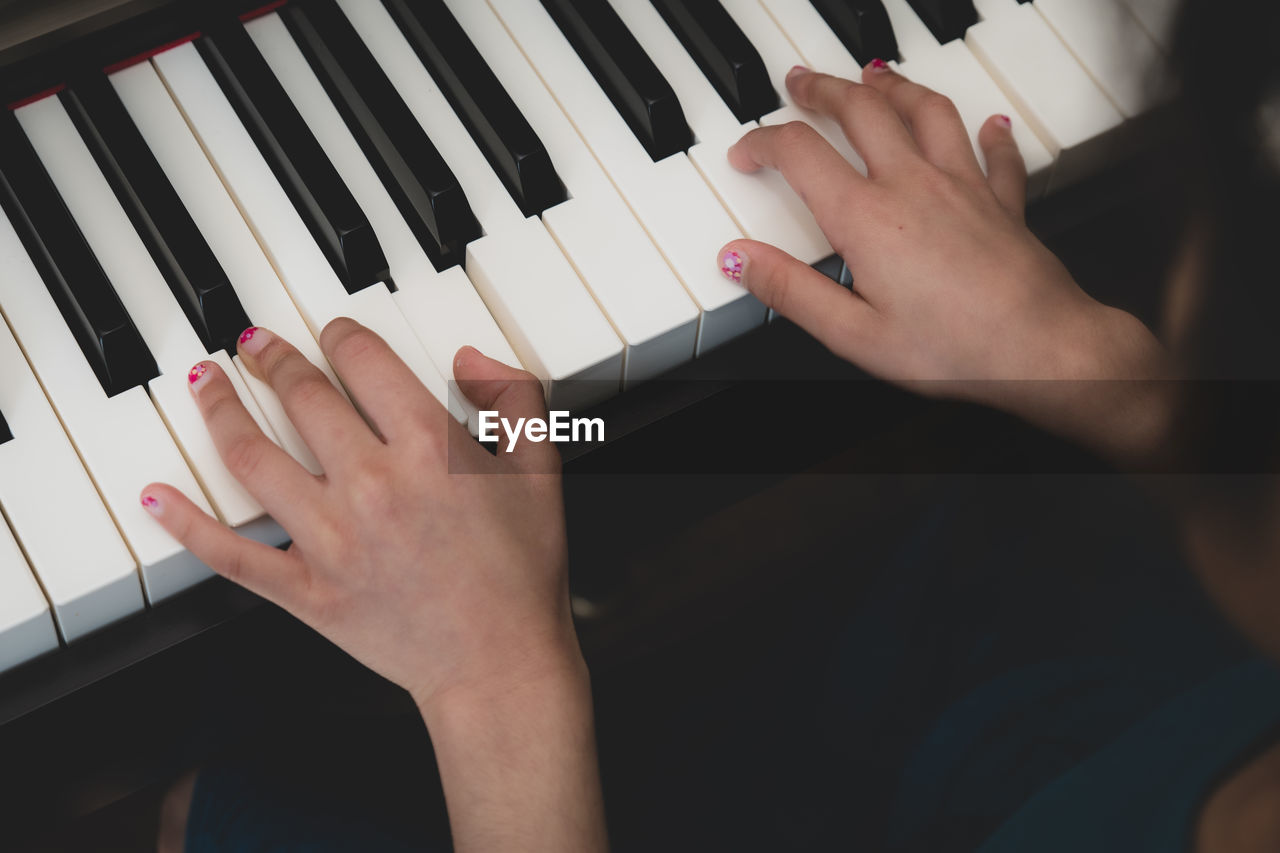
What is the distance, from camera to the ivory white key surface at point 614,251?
85 cm

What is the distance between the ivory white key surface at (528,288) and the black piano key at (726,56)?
0.21 metres

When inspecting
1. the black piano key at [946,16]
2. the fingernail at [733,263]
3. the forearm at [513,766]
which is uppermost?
the black piano key at [946,16]

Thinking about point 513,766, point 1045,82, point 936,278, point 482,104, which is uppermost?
point 482,104

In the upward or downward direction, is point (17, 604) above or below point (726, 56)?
below

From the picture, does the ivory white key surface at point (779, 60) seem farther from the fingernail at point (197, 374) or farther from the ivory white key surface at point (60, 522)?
the ivory white key surface at point (60, 522)

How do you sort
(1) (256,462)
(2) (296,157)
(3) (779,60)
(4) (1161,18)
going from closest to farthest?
1. (4) (1161,18)
2. (1) (256,462)
3. (2) (296,157)
4. (3) (779,60)

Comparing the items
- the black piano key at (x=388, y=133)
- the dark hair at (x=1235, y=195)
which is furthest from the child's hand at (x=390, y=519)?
the dark hair at (x=1235, y=195)

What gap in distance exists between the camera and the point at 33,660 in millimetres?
786


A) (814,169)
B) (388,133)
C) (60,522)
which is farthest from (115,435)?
(814,169)

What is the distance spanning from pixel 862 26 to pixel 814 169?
0.56ft

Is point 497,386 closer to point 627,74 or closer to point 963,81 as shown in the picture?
point 627,74

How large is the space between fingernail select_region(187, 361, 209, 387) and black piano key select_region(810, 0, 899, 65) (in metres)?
0.60

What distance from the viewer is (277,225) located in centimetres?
86

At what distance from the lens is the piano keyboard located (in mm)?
785
